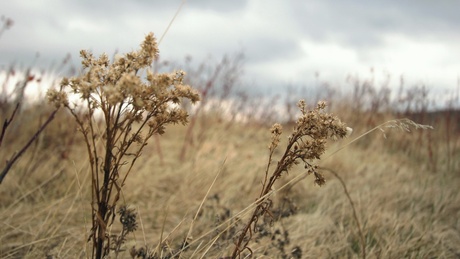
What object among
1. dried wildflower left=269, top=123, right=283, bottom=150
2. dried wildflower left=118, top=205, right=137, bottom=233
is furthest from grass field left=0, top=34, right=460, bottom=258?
dried wildflower left=269, top=123, right=283, bottom=150

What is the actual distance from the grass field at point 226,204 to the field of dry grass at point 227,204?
0.04 feet

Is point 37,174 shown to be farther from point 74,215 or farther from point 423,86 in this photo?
point 423,86

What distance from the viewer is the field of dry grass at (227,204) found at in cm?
238

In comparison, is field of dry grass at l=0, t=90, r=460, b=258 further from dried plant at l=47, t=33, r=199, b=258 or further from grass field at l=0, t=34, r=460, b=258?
dried plant at l=47, t=33, r=199, b=258

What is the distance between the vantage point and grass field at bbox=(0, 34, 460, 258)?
2.26 metres

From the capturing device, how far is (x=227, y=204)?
11.4ft

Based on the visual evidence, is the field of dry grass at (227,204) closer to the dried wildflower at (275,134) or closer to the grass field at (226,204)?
the grass field at (226,204)

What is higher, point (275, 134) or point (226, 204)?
point (275, 134)

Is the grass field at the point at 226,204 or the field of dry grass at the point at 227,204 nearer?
the grass field at the point at 226,204

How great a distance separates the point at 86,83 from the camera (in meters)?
1.29

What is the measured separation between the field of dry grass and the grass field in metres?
0.01

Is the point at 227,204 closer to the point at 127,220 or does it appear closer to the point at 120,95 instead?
the point at 127,220

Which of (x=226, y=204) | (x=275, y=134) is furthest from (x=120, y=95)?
(x=226, y=204)

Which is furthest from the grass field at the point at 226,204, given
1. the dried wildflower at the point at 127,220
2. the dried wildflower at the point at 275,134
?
the dried wildflower at the point at 275,134
